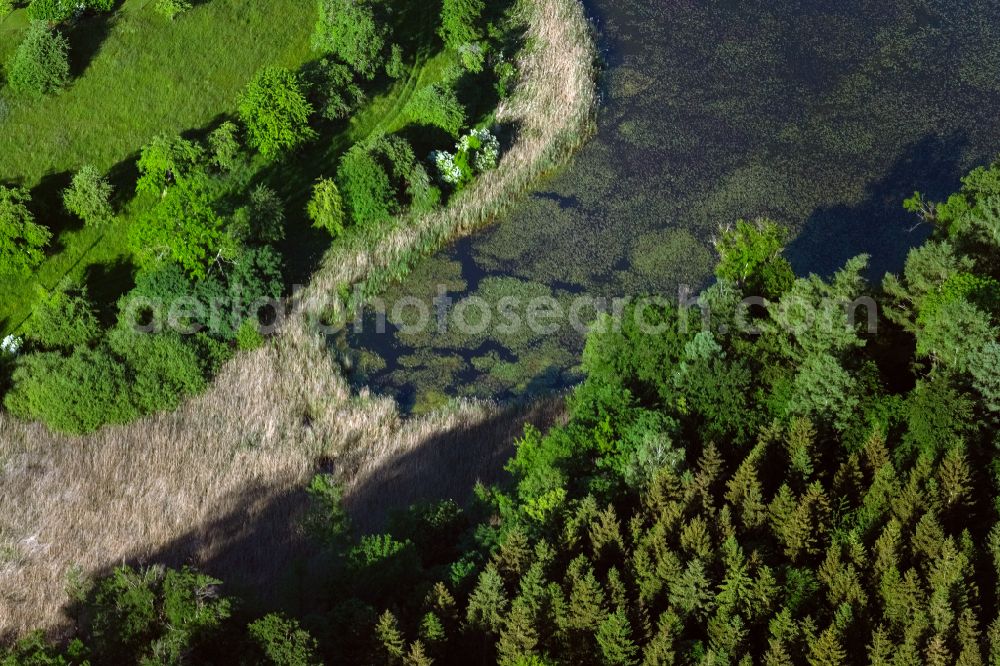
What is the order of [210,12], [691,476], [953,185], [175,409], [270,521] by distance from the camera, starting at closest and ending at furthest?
[691,476] → [270,521] → [175,409] → [953,185] → [210,12]

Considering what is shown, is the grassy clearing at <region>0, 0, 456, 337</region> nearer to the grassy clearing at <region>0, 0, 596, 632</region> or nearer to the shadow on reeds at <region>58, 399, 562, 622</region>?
the grassy clearing at <region>0, 0, 596, 632</region>

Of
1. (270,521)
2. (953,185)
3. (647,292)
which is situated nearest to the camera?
(270,521)

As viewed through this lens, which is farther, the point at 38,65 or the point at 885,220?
the point at 38,65

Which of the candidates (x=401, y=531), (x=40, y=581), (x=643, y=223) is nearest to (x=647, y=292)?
(x=643, y=223)

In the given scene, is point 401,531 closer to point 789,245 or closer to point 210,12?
point 789,245

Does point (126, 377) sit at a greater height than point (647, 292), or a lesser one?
greater

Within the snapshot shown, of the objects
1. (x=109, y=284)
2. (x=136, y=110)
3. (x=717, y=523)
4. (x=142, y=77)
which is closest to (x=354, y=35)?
(x=142, y=77)

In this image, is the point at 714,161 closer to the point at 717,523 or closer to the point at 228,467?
the point at 717,523
